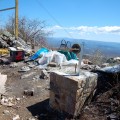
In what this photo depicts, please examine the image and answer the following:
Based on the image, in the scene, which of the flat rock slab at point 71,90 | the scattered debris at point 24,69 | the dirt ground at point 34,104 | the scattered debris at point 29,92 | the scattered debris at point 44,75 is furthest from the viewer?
the scattered debris at point 24,69

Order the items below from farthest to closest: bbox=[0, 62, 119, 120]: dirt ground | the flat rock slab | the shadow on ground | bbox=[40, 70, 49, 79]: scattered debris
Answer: bbox=[40, 70, 49, 79]: scattered debris
the shadow on ground
bbox=[0, 62, 119, 120]: dirt ground
the flat rock slab

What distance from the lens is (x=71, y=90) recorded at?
4871 mm

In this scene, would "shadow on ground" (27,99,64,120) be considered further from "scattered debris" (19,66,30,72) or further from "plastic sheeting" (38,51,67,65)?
"plastic sheeting" (38,51,67,65)

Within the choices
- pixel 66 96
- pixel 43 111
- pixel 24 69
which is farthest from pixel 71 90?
pixel 24 69

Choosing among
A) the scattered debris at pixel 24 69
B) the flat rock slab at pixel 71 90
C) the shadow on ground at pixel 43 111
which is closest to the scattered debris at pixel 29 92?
the shadow on ground at pixel 43 111

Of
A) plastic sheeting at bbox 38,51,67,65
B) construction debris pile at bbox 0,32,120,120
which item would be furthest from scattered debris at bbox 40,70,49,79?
plastic sheeting at bbox 38,51,67,65

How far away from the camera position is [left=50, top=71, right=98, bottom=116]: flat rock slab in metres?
4.83

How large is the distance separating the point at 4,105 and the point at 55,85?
151 centimetres

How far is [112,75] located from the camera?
5.84m

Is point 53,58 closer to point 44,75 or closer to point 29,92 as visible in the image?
point 44,75

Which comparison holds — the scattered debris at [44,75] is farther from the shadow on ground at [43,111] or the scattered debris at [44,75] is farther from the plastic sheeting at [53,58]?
the shadow on ground at [43,111]

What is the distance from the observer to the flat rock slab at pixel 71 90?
4832 millimetres

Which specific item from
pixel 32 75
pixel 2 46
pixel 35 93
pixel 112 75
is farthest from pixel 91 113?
pixel 2 46

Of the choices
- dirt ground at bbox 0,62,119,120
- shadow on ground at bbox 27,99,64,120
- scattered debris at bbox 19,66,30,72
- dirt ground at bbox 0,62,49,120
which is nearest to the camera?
dirt ground at bbox 0,62,119,120
